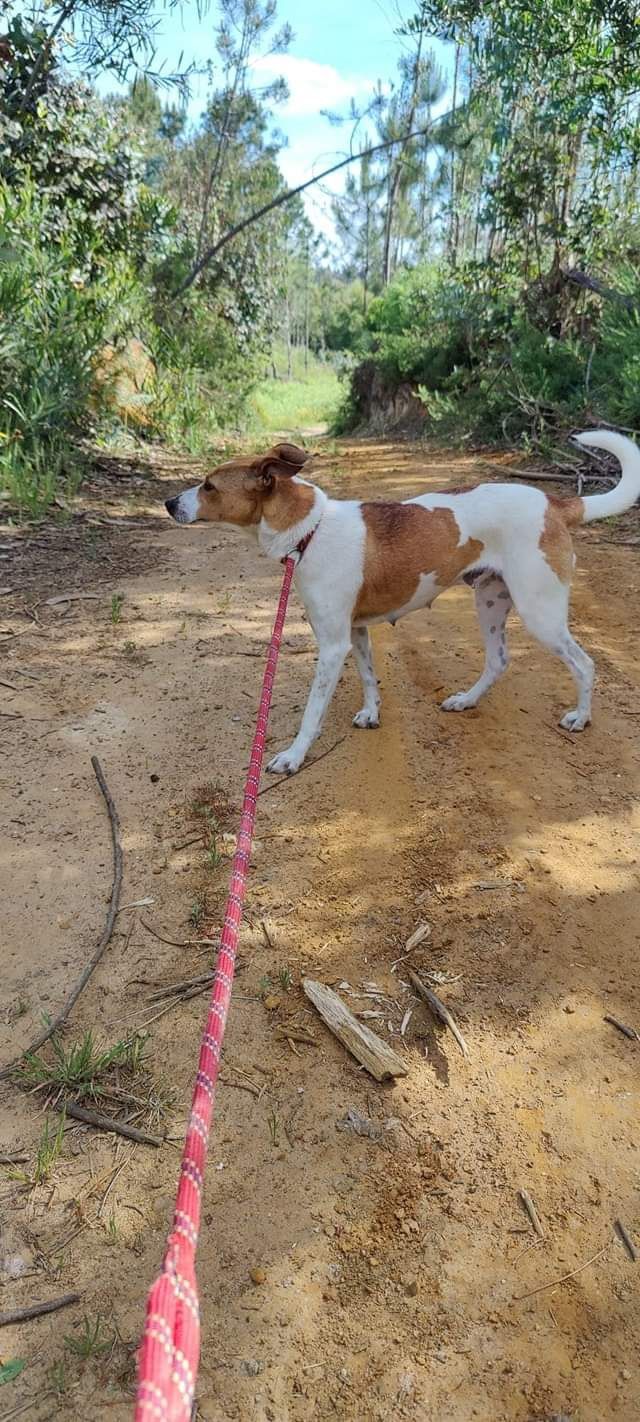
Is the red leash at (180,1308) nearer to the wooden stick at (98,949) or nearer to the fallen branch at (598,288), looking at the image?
the wooden stick at (98,949)

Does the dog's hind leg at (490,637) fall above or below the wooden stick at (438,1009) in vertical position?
above

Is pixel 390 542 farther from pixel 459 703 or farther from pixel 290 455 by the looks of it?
pixel 459 703

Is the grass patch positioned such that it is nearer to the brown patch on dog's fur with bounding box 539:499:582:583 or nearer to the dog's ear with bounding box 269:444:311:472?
the dog's ear with bounding box 269:444:311:472

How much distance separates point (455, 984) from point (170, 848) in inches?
50.7

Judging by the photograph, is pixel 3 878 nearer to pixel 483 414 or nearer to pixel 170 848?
pixel 170 848

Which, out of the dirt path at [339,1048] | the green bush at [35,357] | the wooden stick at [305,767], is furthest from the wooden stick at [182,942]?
the green bush at [35,357]

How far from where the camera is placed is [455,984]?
255cm

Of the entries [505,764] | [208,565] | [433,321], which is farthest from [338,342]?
[505,764]

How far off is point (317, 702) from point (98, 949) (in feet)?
5.10

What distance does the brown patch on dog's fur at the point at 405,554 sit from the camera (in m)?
3.82

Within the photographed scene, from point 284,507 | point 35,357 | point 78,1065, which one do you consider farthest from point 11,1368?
point 35,357

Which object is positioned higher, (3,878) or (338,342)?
(338,342)

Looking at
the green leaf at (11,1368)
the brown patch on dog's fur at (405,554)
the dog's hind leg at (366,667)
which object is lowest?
the green leaf at (11,1368)

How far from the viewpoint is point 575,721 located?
408cm
